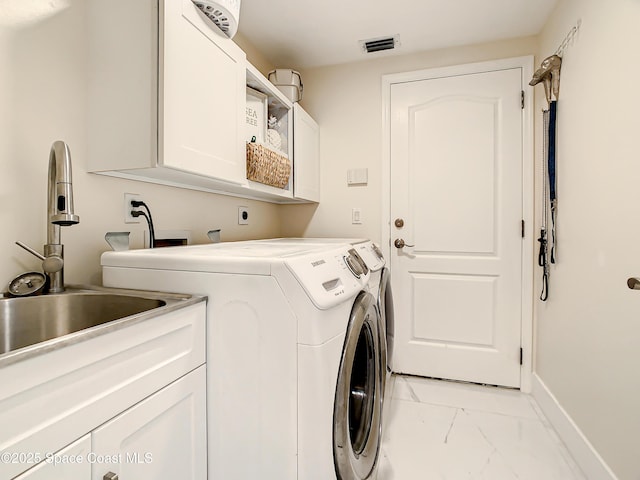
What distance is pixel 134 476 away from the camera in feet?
2.51

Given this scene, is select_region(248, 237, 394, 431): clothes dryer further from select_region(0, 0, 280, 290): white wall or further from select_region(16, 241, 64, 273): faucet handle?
select_region(16, 241, 64, 273): faucet handle

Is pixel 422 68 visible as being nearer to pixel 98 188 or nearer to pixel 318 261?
pixel 318 261

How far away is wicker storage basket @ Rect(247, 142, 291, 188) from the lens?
1.64m

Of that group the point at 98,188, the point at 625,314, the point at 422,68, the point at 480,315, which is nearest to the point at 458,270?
the point at 480,315

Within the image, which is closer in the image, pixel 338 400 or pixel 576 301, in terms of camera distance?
pixel 338 400

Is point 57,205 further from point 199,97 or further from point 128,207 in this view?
point 199,97

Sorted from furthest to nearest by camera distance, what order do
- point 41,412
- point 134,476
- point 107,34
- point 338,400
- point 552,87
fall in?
point 552,87 < point 107,34 < point 338,400 < point 134,476 < point 41,412

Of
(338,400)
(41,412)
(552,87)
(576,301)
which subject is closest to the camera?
(41,412)

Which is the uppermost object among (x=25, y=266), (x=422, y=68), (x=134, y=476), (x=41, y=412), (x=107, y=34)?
(x=422, y=68)

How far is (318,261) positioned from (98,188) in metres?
0.88

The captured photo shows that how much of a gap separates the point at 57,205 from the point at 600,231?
1.93 m

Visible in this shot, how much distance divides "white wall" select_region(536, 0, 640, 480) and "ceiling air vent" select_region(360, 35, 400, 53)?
0.91 m

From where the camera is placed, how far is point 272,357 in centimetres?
92

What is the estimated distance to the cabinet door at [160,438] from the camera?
713 millimetres
